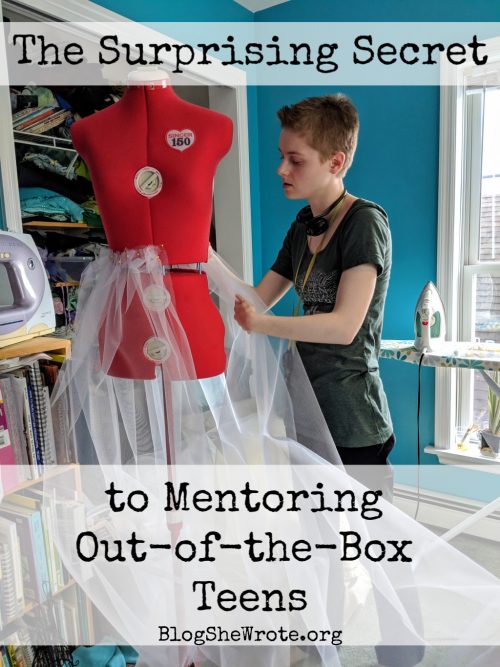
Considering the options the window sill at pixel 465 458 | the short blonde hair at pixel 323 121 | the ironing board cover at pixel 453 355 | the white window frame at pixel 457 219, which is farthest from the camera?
the window sill at pixel 465 458

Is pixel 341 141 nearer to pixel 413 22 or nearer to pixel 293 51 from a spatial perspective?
pixel 413 22

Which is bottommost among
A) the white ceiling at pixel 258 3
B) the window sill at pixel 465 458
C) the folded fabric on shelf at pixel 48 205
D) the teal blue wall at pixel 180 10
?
the window sill at pixel 465 458

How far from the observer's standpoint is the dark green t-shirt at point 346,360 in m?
1.28

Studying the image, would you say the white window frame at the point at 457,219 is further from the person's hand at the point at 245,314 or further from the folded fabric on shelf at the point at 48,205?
the folded fabric on shelf at the point at 48,205

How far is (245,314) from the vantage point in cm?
120

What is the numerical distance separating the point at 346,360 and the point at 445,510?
64.9 inches

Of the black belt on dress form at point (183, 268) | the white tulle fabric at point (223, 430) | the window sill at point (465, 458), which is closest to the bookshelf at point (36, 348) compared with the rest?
the white tulle fabric at point (223, 430)

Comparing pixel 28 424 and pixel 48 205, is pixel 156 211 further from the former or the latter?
pixel 48 205

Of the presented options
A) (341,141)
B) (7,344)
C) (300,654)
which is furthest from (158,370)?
(300,654)

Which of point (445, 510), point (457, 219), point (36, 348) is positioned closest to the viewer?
point (36, 348)

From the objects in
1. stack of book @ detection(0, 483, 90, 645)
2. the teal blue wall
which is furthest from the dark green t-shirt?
the teal blue wall

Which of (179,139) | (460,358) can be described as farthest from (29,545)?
(460,358)

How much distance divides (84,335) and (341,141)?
0.75 meters

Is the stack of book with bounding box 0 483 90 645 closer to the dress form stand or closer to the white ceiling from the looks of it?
the dress form stand
